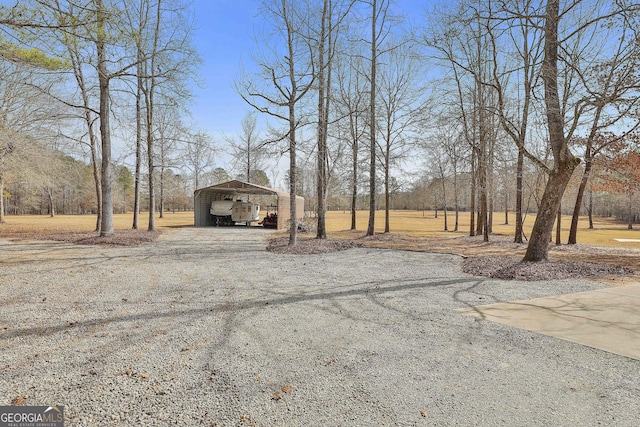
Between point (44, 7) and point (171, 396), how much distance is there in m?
6.09

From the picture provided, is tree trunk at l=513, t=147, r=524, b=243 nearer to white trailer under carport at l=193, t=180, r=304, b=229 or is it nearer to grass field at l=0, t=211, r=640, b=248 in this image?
grass field at l=0, t=211, r=640, b=248

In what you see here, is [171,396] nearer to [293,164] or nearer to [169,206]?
[293,164]

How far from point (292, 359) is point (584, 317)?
420 centimetres

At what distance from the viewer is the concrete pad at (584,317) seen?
12.2ft

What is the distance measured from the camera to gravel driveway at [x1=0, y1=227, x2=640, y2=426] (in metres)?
2.39

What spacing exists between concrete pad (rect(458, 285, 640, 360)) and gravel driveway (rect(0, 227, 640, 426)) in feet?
0.94

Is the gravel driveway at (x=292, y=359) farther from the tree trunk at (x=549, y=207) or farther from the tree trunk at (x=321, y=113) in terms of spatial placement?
the tree trunk at (x=321, y=113)

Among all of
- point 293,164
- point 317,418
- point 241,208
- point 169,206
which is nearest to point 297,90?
point 293,164

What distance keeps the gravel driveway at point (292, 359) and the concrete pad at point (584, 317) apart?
0.94ft

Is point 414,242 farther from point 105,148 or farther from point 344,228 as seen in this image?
point 105,148

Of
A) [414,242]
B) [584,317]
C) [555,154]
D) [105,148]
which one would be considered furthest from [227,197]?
[584,317]

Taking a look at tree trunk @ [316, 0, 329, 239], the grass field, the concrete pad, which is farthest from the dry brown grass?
the concrete pad

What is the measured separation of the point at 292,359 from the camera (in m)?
3.22

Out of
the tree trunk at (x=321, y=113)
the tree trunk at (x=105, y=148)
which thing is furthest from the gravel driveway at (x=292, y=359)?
the tree trunk at (x=321, y=113)
